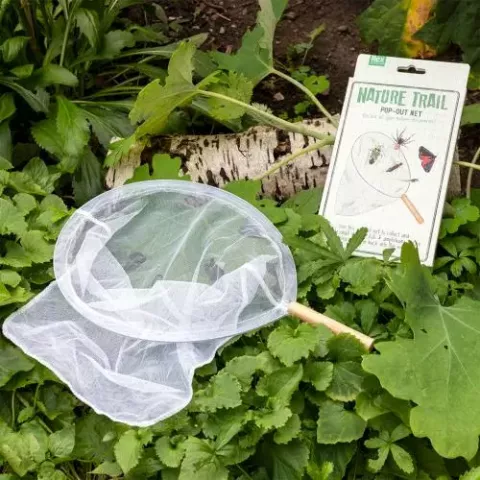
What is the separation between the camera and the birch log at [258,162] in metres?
2.03

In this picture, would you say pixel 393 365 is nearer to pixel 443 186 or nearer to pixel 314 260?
pixel 314 260

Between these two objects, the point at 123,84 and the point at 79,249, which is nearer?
the point at 79,249

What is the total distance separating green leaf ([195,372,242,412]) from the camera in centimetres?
147

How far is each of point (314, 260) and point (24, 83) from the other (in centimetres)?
111

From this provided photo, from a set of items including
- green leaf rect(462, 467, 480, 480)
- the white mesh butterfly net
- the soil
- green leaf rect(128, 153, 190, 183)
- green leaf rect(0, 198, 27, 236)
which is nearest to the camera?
green leaf rect(462, 467, 480, 480)

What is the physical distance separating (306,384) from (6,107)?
1.27 metres

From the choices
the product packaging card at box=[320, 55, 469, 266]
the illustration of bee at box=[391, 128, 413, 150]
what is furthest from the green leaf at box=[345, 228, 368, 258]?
the illustration of bee at box=[391, 128, 413, 150]

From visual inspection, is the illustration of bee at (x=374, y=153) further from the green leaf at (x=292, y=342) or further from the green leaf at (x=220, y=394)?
the green leaf at (x=220, y=394)

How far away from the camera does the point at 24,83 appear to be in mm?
2211

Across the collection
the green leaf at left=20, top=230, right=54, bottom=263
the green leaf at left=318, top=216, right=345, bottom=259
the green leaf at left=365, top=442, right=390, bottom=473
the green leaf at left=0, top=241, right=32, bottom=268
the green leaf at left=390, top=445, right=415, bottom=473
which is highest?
the green leaf at left=318, top=216, right=345, bottom=259

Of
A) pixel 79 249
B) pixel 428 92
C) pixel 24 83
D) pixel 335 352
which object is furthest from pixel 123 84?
pixel 335 352

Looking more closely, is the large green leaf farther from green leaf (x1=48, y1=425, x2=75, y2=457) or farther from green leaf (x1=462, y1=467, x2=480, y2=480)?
green leaf (x1=48, y1=425, x2=75, y2=457)

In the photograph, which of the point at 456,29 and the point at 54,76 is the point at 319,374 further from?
the point at 54,76

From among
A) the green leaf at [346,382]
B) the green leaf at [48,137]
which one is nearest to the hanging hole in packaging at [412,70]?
the green leaf at [346,382]
